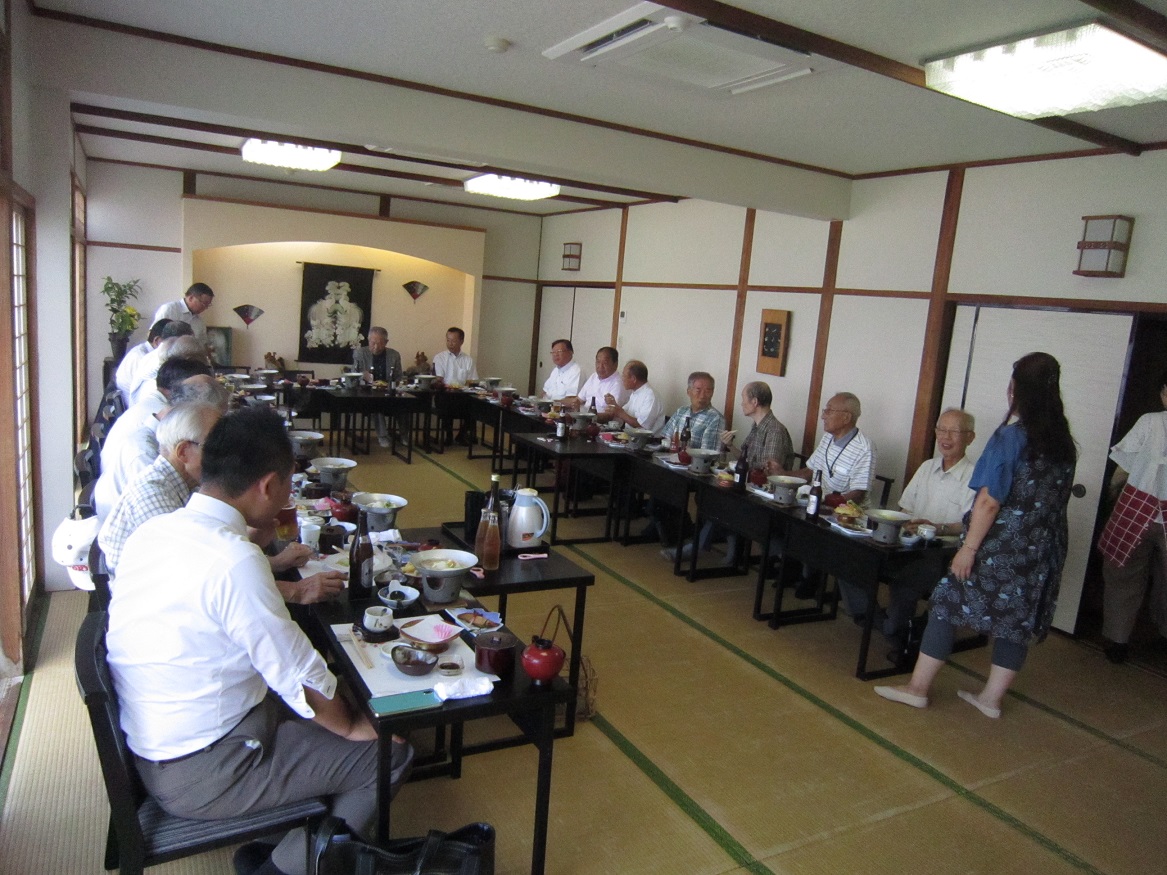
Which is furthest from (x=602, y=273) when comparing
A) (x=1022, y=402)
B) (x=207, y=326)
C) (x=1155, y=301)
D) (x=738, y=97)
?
(x=1022, y=402)

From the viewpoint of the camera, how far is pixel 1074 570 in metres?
4.40

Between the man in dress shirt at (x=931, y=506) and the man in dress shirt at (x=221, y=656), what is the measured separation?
270 centimetres

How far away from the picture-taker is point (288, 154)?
586 cm

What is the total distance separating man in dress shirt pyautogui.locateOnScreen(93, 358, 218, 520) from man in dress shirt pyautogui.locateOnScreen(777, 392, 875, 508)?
10.3 feet

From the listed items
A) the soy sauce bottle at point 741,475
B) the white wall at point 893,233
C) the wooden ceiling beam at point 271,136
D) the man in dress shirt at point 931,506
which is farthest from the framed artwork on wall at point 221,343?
the man in dress shirt at point 931,506

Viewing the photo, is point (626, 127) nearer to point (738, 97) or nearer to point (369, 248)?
point (738, 97)

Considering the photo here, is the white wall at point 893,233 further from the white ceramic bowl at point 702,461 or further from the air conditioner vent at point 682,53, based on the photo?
the air conditioner vent at point 682,53

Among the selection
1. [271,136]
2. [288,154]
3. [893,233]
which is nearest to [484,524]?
[893,233]

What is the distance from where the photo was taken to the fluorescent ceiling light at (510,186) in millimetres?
6688

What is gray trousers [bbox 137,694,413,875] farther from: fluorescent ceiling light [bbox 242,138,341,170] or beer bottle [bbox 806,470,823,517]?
fluorescent ceiling light [bbox 242,138,341,170]

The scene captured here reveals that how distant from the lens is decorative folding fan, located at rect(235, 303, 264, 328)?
8.73 m

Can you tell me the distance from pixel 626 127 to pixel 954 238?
7.05 ft

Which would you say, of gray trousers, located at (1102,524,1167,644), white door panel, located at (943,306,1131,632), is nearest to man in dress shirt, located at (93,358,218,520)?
white door panel, located at (943,306,1131,632)

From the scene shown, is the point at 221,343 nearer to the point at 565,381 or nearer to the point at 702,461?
the point at 565,381
